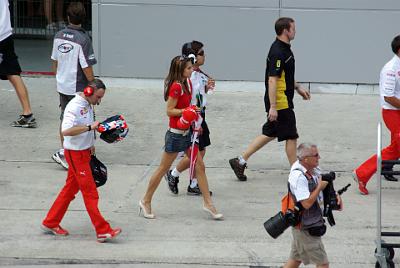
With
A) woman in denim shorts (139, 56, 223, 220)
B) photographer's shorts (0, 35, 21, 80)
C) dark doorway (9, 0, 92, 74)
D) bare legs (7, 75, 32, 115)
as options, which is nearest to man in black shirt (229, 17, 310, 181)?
woman in denim shorts (139, 56, 223, 220)

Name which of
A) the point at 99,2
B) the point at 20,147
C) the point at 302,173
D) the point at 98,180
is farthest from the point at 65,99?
the point at 302,173

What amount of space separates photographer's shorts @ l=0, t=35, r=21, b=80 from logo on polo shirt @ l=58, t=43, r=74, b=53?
1.68 metres

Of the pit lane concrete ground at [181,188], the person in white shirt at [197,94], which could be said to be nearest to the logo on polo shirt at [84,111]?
the pit lane concrete ground at [181,188]

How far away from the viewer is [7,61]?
38.0 feet

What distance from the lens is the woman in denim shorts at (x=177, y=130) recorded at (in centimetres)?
852

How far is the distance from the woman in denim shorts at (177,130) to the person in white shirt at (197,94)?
23cm

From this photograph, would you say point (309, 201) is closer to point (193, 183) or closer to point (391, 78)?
point (193, 183)

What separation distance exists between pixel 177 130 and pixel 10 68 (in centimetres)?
374

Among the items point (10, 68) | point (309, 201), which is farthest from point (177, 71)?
point (10, 68)

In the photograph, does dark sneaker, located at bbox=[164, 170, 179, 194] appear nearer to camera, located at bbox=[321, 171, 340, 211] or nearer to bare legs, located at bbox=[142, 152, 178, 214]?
bare legs, located at bbox=[142, 152, 178, 214]

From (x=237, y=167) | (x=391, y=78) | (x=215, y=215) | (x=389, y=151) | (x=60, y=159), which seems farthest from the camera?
(x=60, y=159)

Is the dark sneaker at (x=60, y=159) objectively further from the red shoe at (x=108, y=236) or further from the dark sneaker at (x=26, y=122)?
the red shoe at (x=108, y=236)

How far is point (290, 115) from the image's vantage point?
31.7ft

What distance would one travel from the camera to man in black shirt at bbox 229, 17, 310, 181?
9469 millimetres
